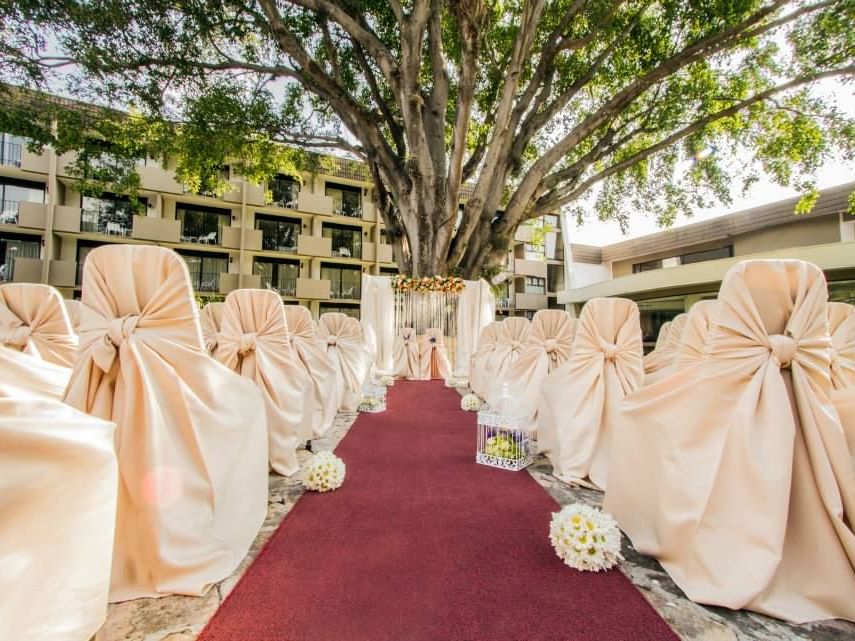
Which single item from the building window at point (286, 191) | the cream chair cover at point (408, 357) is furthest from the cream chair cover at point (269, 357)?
the building window at point (286, 191)

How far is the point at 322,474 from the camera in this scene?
9.15 ft

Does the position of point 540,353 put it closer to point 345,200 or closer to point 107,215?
point 345,200

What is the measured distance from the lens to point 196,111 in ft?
28.3

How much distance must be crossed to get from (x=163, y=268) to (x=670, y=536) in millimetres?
2672

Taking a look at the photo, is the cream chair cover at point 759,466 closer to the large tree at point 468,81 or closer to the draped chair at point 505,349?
the draped chair at point 505,349

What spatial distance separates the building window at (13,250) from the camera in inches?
561

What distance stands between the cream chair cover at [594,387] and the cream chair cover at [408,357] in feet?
23.1

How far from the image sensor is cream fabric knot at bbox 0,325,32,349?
10.4 feet

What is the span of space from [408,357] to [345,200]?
12564 mm

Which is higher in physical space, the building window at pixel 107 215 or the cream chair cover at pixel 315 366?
the building window at pixel 107 215

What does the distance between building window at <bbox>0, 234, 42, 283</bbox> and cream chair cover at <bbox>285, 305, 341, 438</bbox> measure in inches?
628

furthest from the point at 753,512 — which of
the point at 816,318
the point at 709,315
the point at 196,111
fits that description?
the point at 196,111

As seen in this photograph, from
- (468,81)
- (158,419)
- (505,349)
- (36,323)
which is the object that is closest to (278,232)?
(468,81)

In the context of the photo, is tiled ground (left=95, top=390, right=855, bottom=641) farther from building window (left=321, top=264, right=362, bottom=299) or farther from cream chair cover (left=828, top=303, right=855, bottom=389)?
building window (left=321, top=264, right=362, bottom=299)
